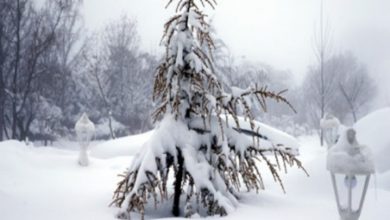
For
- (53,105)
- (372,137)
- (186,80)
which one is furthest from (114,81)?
(186,80)

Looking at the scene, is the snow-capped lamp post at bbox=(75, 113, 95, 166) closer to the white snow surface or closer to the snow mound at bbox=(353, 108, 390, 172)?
the white snow surface

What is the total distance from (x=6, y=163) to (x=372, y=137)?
32.1ft

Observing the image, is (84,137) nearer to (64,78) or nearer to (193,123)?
(193,123)

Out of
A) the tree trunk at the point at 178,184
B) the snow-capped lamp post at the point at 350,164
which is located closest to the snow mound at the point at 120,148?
the tree trunk at the point at 178,184

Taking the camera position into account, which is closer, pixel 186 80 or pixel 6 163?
pixel 186 80

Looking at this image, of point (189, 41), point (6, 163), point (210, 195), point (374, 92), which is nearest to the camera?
point (210, 195)

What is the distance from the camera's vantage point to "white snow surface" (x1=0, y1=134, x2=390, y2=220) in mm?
5715

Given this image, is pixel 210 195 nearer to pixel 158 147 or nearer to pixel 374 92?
pixel 158 147

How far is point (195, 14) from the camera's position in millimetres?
6223

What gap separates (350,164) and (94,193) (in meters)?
4.92

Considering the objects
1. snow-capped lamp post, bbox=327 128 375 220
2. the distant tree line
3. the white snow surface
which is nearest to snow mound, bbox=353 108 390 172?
the white snow surface

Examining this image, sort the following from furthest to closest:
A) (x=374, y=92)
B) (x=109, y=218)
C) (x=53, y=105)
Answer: (x=374, y=92) < (x=53, y=105) < (x=109, y=218)

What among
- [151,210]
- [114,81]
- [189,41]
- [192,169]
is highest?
[114,81]

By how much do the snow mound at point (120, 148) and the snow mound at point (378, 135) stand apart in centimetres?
797
